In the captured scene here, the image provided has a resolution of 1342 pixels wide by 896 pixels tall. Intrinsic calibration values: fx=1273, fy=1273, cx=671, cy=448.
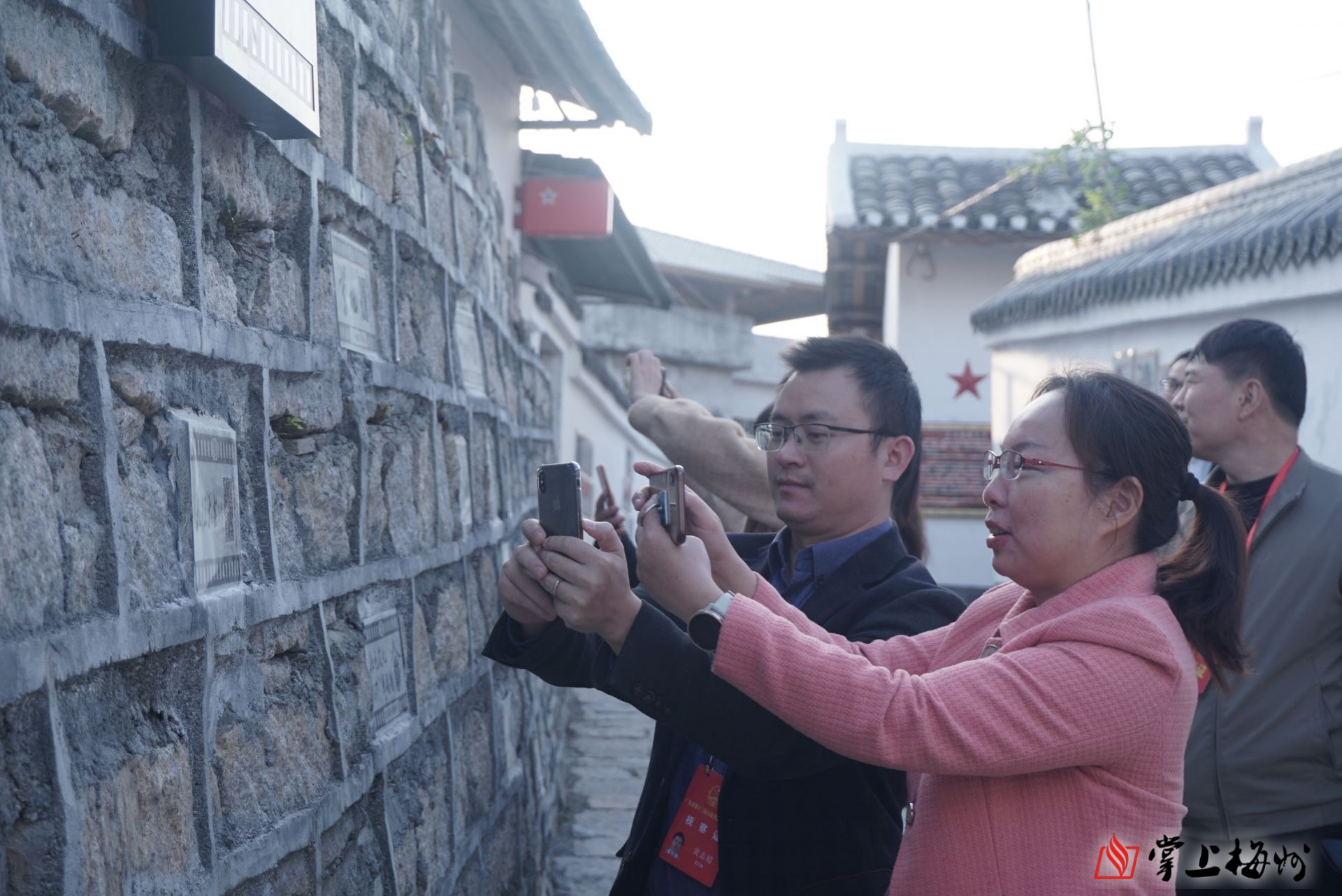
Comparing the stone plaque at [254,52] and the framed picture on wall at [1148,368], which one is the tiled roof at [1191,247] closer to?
the framed picture on wall at [1148,368]

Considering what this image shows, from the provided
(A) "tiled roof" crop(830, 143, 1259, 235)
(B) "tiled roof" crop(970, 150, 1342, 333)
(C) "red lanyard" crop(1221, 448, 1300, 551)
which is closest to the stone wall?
(C) "red lanyard" crop(1221, 448, 1300, 551)

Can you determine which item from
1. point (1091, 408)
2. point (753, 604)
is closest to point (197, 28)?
point (753, 604)

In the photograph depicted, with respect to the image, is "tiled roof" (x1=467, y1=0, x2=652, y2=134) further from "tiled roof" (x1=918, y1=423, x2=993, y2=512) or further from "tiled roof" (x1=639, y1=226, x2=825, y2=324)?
"tiled roof" (x1=639, y1=226, x2=825, y2=324)

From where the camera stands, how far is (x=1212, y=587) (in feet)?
6.26

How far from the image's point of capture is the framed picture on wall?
6.69 m

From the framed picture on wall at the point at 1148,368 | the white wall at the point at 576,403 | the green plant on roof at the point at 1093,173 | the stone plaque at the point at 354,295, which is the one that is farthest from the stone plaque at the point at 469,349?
the green plant on roof at the point at 1093,173

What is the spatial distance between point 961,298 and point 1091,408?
10.5 m

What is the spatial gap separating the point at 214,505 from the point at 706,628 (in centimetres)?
73

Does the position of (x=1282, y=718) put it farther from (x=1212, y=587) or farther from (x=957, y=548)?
(x=957, y=548)

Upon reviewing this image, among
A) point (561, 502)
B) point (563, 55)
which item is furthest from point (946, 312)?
point (561, 502)

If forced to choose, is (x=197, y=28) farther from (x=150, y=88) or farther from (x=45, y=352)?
(x=45, y=352)

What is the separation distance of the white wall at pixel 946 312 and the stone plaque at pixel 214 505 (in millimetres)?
10523

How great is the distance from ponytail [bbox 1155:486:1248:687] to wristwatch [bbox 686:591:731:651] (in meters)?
0.69

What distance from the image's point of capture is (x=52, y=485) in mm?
1438
